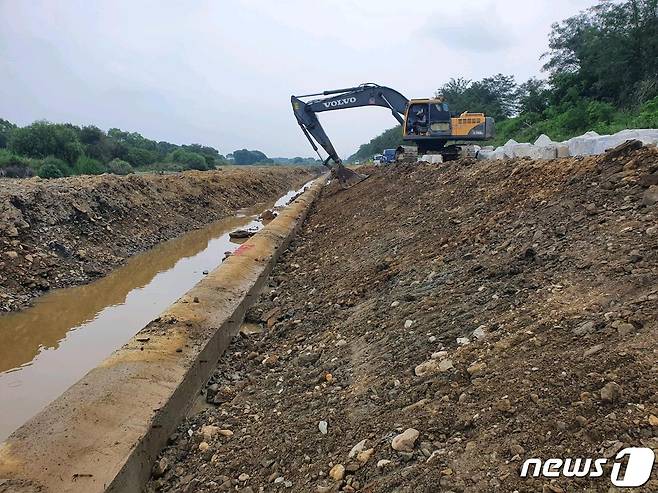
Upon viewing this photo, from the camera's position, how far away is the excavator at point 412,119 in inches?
519

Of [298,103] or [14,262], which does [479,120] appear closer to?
→ [298,103]

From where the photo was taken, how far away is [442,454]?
88.6 inches

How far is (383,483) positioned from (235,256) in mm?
6109

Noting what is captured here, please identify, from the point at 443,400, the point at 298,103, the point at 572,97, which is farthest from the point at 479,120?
the point at 443,400

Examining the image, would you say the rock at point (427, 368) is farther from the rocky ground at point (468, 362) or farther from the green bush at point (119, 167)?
the green bush at point (119, 167)

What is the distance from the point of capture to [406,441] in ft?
8.02

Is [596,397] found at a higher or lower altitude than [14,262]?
lower

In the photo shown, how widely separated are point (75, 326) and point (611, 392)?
708 centimetres

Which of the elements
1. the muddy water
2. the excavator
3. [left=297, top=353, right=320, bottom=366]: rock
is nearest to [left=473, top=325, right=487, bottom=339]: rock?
[left=297, top=353, right=320, bottom=366]: rock

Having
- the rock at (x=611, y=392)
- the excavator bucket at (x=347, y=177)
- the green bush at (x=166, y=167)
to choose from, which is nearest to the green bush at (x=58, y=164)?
the green bush at (x=166, y=167)

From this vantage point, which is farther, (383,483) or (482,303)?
(482,303)

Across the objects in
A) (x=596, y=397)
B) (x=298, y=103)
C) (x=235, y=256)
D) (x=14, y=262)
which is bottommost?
(x=596, y=397)

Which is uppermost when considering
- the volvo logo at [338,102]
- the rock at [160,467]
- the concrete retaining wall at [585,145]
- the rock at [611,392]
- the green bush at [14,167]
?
the green bush at [14,167]

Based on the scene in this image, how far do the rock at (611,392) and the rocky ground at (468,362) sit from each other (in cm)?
1
